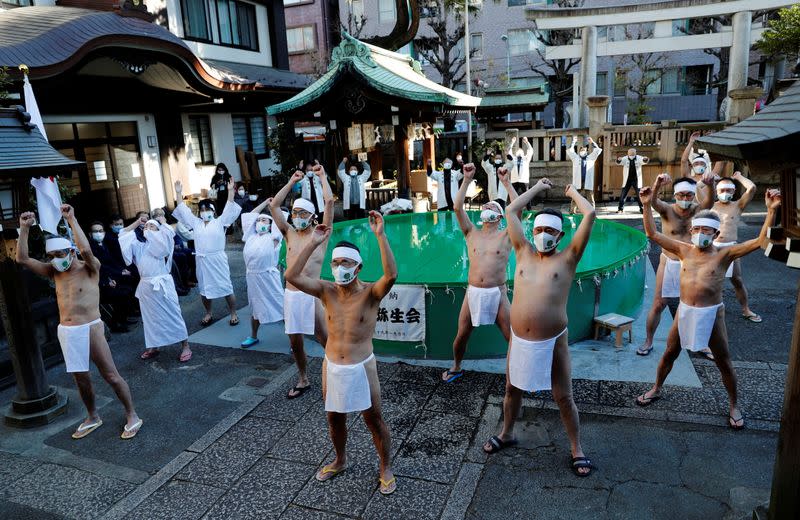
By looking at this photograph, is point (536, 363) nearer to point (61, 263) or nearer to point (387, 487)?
point (387, 487)

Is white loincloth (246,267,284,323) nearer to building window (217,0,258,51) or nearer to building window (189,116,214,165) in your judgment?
building window (189,116,214,165)

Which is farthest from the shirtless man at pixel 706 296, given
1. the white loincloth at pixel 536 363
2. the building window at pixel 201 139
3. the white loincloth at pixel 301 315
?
the building window at pixel 201 139

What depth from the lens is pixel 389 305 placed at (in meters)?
7.35

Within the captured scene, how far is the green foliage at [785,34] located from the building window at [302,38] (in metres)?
23.1

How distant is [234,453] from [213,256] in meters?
4.17

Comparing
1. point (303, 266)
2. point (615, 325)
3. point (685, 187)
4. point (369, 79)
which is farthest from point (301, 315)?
point (369, 79)

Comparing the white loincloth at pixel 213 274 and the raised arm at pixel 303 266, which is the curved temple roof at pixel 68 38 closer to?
the white loincloth at pixel 213 274

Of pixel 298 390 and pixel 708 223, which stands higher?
pixel 708 223

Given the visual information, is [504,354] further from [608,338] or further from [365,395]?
[365,395]

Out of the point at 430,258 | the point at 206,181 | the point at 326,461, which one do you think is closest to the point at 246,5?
the point at 206,181

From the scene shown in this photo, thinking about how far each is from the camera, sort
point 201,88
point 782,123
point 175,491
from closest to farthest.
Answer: point 782,123 → point 175,491 → point 201,88

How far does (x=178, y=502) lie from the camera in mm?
4703

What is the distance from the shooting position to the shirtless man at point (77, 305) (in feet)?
18.7

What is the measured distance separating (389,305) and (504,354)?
1.59 m
